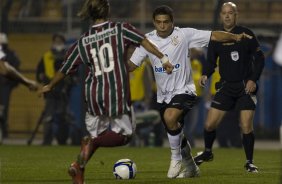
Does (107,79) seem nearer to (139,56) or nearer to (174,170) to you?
(174,170)

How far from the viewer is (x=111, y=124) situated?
10.9 metres

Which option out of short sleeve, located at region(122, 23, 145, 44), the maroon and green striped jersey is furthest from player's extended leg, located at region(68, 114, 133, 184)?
short sleeve, located at region(122, 23, 145, 44)

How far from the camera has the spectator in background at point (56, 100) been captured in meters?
21.5

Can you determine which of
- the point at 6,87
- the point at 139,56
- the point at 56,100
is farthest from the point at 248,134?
the point at 6,87

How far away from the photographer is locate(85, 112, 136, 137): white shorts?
10.8 m

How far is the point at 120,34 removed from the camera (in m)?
10.8

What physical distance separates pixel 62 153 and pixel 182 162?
566 centimetres

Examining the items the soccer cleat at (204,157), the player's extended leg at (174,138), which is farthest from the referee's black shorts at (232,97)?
the player's extended leg at (174,138)

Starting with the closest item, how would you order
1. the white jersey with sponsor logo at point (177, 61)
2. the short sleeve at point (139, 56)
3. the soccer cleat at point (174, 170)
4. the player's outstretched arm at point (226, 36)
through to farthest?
the player's outstretched arm at point (226, 36)
the soccer cleat at point (174, 170)
the white jersey with sponsor logo at point (177, 61)
the short sleeve at point (139, 56)

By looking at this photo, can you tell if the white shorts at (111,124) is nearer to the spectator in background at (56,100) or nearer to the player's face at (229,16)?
the player's face at (229,16)

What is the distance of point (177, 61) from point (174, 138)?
0.95 metres

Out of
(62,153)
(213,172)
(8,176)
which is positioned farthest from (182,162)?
(62,153)

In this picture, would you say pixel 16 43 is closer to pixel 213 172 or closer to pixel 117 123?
pixel 213 172

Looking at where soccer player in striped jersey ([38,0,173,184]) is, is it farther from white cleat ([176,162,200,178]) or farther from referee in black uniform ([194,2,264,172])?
referee in black uniform ([194,2,264,172])
